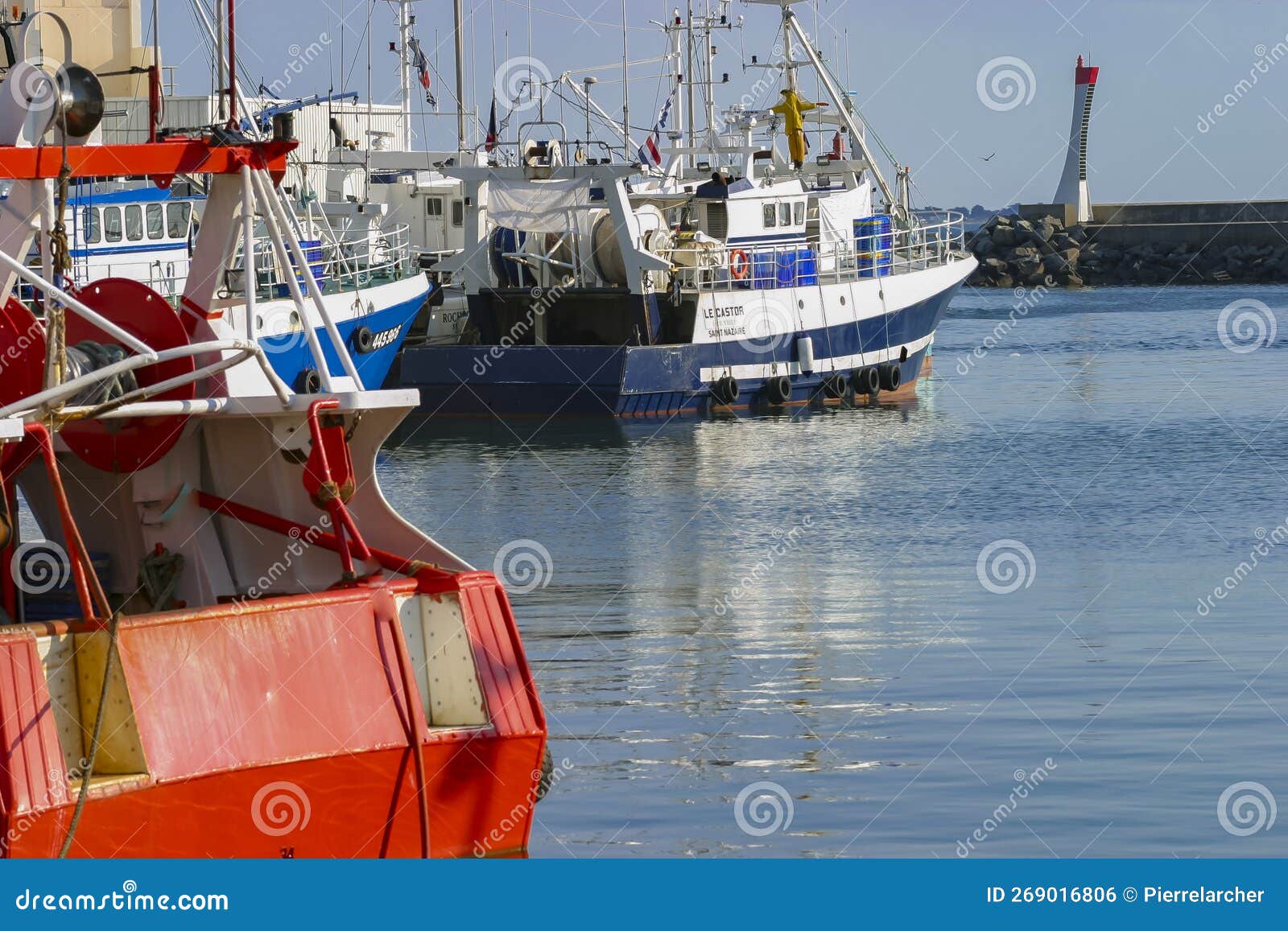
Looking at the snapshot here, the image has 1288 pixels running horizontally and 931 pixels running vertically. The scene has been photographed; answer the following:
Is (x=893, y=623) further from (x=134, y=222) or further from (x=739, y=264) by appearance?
(x=739, y=264)

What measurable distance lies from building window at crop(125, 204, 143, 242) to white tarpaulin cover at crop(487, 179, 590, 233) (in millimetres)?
7337

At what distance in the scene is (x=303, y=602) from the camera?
27.7 ft

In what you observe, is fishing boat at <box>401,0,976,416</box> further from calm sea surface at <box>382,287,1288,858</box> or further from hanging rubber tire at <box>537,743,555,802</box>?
hanging rubber tire at <box>537,743,555,802</box>

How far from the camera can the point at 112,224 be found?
31172 millimetres

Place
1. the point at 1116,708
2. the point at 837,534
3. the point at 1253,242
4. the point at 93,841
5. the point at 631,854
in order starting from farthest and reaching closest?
the point at 1253,242
the point at 837,534
the point at 1116,708
the point at 631,854
the point at 93,841

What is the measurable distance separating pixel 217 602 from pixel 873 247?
1203 inches

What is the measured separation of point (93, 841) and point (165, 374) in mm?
2773

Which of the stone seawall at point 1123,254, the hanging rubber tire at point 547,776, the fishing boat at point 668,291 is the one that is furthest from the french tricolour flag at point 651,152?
the stone seawall at point 1123,254

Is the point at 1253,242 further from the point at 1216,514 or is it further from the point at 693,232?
the point at 1216,514

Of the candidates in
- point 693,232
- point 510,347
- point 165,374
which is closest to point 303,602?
point 165,374

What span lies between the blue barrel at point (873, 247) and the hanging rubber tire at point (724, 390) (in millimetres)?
4842

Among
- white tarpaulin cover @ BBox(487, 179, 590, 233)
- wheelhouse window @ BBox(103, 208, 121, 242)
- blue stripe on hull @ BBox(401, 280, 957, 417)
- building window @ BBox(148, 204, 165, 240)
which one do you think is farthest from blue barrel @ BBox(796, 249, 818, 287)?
wheelhouse window @ BBox(103, 208, 121, 242)

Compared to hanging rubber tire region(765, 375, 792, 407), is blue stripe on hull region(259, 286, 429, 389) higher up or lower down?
higher up

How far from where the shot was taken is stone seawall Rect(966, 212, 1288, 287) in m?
90.0
